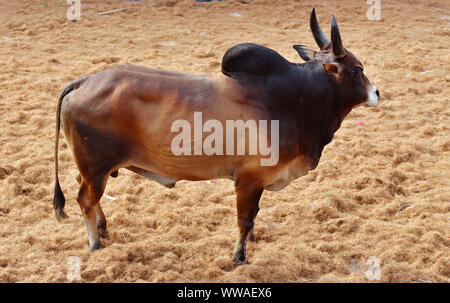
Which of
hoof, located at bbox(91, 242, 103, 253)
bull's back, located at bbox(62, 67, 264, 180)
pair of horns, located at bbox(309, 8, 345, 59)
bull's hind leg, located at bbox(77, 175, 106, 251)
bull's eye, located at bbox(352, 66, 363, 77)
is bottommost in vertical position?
hoof, located at bbox(91, 242, 103, 253)

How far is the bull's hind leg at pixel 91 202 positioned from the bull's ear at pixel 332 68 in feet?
5.60

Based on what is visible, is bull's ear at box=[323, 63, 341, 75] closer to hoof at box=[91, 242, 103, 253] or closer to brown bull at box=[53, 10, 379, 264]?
brown bull at box=[53, 10, 379, 264]

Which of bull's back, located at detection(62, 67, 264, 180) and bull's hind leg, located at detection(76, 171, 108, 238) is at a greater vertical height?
bull's back, located at detection(62, 67, 264, 180)

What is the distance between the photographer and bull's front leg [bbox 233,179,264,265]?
361 cm

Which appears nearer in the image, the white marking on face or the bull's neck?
the bull's neck

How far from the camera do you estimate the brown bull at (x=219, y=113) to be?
3514 millimetres

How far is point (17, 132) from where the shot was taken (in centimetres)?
577

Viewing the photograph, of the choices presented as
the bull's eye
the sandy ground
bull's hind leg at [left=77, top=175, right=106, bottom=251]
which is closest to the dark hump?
the bull's eye

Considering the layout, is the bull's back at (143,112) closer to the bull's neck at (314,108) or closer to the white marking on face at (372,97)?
the bull's neck at (314,108)

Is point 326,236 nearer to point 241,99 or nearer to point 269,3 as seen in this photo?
point 241,99

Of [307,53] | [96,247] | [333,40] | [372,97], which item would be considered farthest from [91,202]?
[372,97]

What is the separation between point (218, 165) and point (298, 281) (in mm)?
988

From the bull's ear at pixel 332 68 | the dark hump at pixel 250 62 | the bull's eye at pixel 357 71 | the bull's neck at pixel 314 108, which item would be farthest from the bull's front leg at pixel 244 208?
the bull's eye at pixel 357 71

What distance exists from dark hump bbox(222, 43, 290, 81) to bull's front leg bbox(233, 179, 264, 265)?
732 millimetres
